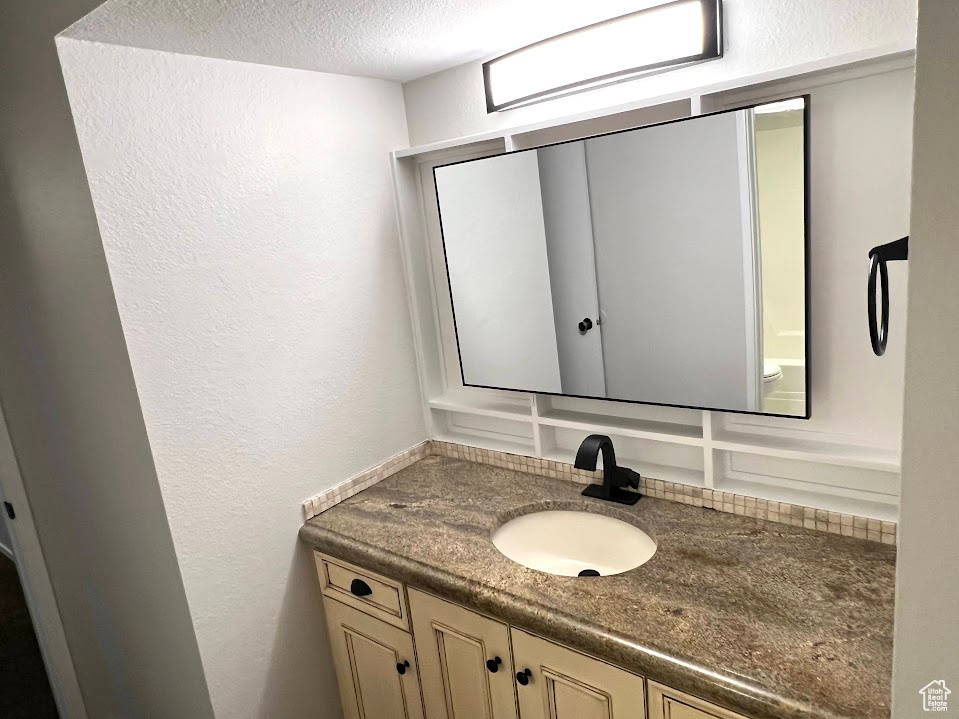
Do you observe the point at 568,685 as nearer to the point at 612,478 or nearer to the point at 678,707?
the point at 678,707

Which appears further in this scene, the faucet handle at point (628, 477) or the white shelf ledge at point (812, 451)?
the faucet handle at point (628, 477)

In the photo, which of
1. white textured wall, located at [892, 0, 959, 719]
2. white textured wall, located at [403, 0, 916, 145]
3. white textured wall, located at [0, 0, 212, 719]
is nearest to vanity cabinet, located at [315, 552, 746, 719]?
white textured wall, located at [0, 0, 212, 719]

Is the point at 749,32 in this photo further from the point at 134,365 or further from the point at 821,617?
the point at 134,365

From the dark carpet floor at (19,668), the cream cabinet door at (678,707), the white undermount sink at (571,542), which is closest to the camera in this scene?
the cream cabinet door at (678,707)

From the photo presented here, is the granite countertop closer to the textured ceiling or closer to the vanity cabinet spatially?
the vanity cabinet

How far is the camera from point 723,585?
1.29 m

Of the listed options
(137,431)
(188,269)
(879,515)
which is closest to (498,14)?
(188,269)

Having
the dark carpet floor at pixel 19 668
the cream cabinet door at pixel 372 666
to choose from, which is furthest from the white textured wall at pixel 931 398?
the dark carpet floor at pixel 19 668

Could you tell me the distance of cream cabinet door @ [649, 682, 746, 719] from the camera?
3.59 ft

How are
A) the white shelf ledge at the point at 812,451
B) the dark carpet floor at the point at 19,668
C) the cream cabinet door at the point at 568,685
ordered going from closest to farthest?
the cream cabinet door at the point at 568,685
the white shelf ledge at the point at 812,451
the dark carpet floor at the point at 19,668

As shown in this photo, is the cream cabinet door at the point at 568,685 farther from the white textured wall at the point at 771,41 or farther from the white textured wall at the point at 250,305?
the white textured wall at the point at 771,41

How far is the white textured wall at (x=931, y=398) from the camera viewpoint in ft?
1.85

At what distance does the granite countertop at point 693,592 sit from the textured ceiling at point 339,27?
121 cm

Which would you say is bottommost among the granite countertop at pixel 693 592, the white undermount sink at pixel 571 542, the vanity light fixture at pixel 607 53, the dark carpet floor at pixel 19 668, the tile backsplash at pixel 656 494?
the dark carpet floor at pixel 19 668
